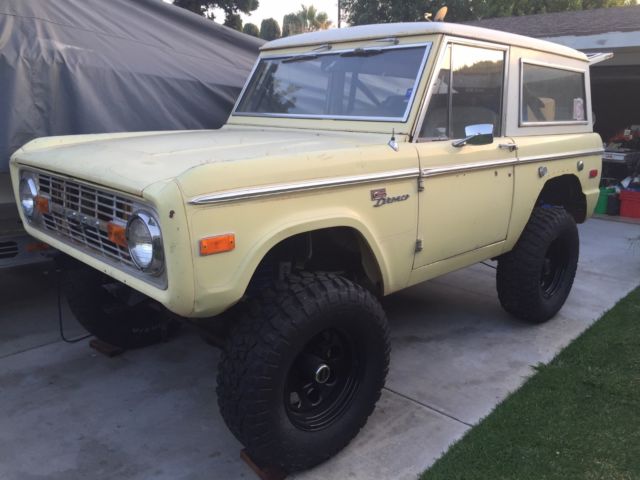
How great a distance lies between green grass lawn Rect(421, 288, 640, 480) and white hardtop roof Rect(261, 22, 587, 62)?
2102mm

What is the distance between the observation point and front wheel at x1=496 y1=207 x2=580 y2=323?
3.91 meters

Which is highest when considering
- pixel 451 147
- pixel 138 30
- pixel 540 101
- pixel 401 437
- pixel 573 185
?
pixel 138 30

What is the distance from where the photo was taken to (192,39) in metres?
5.34

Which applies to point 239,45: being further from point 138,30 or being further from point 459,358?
point 459,358

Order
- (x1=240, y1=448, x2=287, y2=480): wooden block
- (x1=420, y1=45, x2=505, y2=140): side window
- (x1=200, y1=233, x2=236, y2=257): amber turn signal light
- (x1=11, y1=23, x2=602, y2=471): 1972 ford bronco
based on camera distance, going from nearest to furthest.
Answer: (x1=200, y1=233, x2=236, y2=257): amber turn signal light, (x1=11, y1=23, x2=602, y2=471): 1972 ford bronco, (x1=240, y1=448, x2=287, y2=480): wooden block, (x1=420, y1=45, x2=505, y2=140): side window

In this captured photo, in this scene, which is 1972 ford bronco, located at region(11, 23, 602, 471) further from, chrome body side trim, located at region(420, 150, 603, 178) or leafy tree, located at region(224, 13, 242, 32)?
leafy tree, located at region(224, 13, 242, 32)

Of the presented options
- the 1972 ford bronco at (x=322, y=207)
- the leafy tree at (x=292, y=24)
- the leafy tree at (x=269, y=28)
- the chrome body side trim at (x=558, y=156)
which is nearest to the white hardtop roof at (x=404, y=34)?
the 1972 ford bronco at (x=322, y=207)

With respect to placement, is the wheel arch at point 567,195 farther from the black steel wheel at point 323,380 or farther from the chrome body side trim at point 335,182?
the black steel wheel at point 323,380

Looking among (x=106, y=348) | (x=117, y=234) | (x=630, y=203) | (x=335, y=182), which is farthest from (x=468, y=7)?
(x=117, y=234)

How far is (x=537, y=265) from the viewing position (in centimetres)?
391

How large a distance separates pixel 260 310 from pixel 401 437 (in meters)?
1.10

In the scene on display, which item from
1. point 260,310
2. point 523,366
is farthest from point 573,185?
point 260,310

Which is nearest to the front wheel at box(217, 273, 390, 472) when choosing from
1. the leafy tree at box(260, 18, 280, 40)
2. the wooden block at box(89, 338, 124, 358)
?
the wooden block at box(89, 338, 124, 358)

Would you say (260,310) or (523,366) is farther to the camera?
(523,366)
